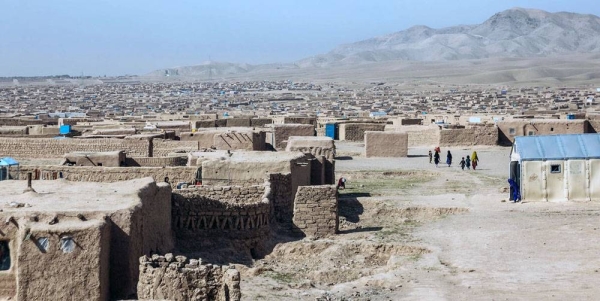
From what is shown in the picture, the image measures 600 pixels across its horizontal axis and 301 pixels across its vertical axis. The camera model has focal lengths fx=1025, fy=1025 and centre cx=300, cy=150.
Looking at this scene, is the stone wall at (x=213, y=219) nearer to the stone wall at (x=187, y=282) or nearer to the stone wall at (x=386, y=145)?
the stone wall at (x=187, y=282)

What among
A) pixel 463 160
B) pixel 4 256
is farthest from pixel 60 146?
pixel 4 256

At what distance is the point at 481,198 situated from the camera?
2038cm

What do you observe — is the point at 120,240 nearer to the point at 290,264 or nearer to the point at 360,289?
the point at 360,289

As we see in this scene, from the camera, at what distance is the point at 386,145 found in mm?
30094

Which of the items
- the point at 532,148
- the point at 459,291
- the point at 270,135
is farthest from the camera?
the point at 270,135

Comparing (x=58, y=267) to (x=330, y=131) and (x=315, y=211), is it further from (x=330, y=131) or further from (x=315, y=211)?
(x=330, y=131)

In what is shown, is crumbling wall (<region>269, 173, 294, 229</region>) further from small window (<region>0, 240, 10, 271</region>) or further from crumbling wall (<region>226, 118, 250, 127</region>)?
crumbling wall (<region>226, 118, 250, 127</region>)

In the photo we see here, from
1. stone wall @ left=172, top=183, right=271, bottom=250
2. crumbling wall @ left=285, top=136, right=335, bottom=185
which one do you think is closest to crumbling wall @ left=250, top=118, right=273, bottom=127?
crumbling wall @ left=285, top=136, right=335, bottom=185

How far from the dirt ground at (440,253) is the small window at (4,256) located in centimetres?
275

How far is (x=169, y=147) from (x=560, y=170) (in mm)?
9570

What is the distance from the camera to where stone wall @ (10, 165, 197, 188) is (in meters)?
17.3

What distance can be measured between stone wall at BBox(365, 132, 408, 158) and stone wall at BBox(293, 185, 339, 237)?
13.9m

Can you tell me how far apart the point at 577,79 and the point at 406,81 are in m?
29.9

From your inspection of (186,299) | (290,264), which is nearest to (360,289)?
(290,264)
